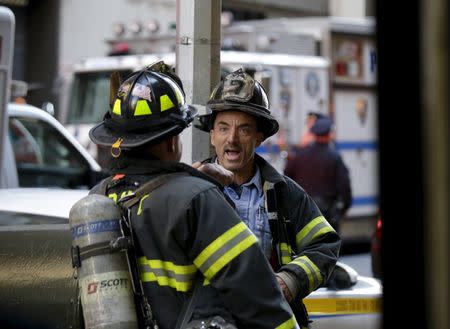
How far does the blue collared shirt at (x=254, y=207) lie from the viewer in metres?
3.49

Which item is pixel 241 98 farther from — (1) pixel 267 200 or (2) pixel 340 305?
(2) pixel 340 305

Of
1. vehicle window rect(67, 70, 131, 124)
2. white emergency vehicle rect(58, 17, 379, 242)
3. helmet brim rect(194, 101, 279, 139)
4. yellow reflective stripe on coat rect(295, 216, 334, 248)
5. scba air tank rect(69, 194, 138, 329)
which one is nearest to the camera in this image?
scba air tank rect(69, 194, 138, 329)

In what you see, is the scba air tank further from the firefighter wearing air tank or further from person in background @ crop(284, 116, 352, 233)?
person in background @ crop(284, 116, 352, 233)

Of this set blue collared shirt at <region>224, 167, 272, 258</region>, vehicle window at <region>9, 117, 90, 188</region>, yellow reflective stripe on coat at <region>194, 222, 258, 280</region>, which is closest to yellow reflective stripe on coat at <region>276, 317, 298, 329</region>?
yellow reflective stripe on coat at <region>194, 222, 258, 280</region>

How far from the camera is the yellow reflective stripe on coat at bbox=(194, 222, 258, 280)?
2617 millimetres

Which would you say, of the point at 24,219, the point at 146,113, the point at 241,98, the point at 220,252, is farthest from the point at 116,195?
the point at 24,219

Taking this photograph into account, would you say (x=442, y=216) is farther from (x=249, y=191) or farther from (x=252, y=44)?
(x=252, y=44)

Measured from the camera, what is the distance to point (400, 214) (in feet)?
4.50

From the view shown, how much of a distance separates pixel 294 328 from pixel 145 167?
2.04 ft

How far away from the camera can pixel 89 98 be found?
14344 millimetres

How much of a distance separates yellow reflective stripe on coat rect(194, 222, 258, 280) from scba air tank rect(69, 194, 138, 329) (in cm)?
21

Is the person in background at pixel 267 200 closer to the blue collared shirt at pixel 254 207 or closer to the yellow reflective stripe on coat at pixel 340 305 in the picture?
the blue collared shirt at pixel 254 207

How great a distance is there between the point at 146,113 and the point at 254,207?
853 mm

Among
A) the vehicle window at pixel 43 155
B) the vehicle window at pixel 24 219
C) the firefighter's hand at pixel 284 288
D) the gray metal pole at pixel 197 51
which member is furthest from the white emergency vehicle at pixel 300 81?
the firefighter's hand at pixel 284 288
